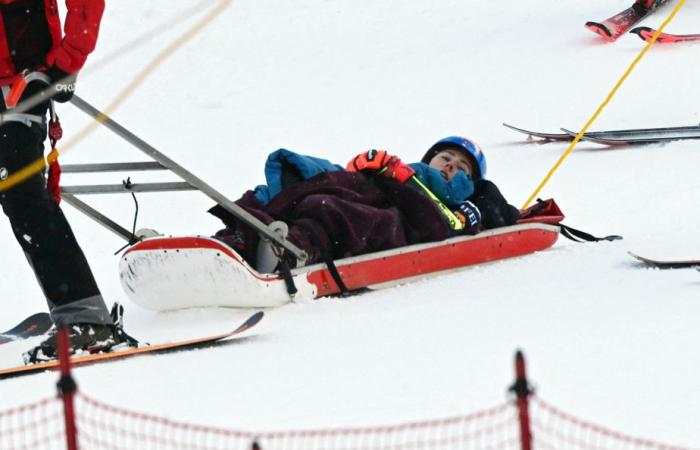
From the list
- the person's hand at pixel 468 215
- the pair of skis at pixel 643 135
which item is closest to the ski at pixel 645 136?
the pair of skis at pixel 643 135

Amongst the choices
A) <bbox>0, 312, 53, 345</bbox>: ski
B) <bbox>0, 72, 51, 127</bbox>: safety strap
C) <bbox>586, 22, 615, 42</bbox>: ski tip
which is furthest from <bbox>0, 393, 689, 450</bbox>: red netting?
<bbox>586, 22, 615, 42</bbox>: ski tip

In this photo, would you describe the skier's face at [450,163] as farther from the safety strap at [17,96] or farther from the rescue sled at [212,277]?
the safety strap at [17,96]

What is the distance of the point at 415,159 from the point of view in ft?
30.8

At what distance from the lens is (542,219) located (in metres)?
6.34

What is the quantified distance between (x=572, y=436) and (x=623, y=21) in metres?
9.89

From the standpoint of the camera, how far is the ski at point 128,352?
416 centimetres

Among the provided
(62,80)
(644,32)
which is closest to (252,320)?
(62,80)

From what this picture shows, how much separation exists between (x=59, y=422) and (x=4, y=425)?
0.17 meters

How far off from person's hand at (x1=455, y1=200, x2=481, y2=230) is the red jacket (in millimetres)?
2126

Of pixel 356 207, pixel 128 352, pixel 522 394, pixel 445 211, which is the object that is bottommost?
pixel 522 394

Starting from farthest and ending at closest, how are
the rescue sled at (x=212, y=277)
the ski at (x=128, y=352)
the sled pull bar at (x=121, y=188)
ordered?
1. the rescue sled at (x=212, y=277)
2. the sled pull bar at (x=121, y=188)
3. the ski at (x=128, y=352)

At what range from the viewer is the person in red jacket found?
4352 millimetres

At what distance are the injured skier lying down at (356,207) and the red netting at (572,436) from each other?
2067mm

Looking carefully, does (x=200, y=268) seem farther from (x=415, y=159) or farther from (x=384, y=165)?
(x=415, y=159)
